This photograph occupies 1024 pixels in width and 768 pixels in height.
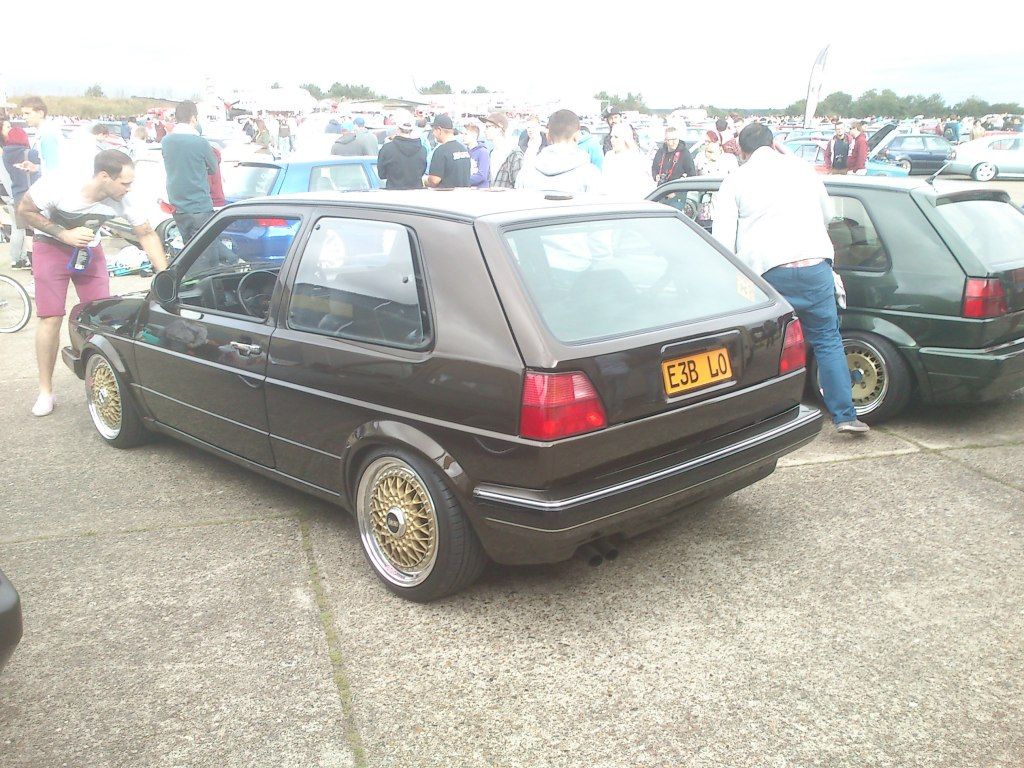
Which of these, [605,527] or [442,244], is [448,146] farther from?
[605,527]

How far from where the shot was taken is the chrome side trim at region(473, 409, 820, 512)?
2945mm

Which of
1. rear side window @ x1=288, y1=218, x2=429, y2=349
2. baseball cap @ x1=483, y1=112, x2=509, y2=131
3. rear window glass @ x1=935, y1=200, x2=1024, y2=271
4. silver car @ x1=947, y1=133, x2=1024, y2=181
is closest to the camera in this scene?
rear side window @ x1=288, y1=218, x2=429, y2=349

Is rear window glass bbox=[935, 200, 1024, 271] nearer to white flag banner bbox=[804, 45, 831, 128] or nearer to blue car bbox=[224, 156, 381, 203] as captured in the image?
blue car bbox=[224, 156, 381, 203]

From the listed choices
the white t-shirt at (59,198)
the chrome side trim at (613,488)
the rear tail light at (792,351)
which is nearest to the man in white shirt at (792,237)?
the rear tail light at (792,351)

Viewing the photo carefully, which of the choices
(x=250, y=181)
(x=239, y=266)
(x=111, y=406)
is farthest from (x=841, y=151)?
(x=111, y=406)

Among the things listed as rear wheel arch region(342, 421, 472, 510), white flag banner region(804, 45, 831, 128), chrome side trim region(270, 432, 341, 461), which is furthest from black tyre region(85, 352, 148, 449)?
white flag banner region(804, 45, 831, 128)

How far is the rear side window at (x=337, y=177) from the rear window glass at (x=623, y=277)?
6501mm

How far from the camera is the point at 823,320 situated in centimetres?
490

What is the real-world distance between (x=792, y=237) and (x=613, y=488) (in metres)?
2.37

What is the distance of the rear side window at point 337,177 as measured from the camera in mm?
9820

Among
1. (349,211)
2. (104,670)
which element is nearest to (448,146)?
(349,211)

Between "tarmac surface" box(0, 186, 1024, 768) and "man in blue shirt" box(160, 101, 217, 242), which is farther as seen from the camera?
"man in blue shirt" box(160, 101, 217, 242)

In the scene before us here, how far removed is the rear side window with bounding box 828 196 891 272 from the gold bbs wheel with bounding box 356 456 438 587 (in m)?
3.19

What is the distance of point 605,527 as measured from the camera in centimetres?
308
